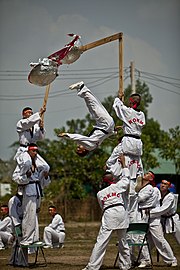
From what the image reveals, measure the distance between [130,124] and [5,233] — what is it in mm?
7666

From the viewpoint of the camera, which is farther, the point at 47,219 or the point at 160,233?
the point at 47,219

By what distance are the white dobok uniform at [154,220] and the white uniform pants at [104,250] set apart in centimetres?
148

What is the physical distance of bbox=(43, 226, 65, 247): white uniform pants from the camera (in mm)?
18984

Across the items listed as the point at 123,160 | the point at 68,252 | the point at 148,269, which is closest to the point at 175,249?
the point at 68,252

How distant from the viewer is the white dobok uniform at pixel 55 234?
19.0m

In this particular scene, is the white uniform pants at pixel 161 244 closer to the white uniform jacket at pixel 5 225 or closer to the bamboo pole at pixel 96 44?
the bamboo pole at pixel 96 44

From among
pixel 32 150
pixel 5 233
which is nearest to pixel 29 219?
pixel 32 150

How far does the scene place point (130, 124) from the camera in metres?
12.6

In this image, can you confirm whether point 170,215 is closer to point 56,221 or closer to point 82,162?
point 56,221

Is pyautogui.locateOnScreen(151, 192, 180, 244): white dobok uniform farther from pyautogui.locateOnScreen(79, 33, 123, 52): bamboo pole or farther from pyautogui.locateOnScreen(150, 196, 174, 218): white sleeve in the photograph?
pyautogui.locateOnScreen(79, 33, 123, 52): bamboo pole

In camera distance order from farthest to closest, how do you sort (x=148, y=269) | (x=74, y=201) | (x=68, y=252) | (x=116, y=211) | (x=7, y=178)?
(x=7, y=178)
(x=74, y=201)
(x=68, y=252)
(x=148, y=269)
(x=116, y=211)

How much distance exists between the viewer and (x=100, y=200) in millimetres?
11742

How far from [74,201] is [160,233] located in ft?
70.3

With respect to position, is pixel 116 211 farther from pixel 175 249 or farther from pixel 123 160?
pixel 175 249
